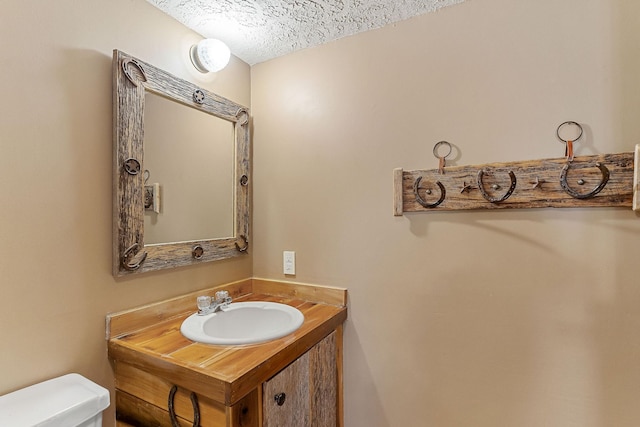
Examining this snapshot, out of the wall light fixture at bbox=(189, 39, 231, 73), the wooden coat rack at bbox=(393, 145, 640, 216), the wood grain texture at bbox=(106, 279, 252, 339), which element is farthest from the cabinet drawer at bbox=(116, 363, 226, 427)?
the wall light fixture at bbox=(189, 39, 231, 73)

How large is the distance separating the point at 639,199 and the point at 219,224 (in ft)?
5.32

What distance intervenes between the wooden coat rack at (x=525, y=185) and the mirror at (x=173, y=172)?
851mm

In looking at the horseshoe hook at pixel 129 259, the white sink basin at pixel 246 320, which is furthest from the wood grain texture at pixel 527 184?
the horseshoe hook at pixel 129 259

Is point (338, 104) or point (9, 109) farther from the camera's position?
point (338, 104)

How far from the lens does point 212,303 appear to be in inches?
53.5

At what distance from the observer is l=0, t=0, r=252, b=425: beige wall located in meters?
0.88

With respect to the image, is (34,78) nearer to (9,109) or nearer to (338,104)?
(9,109)

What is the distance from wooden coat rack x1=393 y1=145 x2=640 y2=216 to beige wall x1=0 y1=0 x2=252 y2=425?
116cm

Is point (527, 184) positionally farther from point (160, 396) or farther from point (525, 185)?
point (160, 396)

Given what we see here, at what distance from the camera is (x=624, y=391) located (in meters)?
1.00

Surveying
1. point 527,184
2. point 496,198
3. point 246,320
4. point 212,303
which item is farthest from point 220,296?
point 527,184

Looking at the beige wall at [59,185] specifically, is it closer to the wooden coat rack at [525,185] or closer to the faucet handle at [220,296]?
the faucet handle at [220,296]

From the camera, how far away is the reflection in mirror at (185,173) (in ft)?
4.05

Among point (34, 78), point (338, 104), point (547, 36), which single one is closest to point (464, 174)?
point (547, 36)
